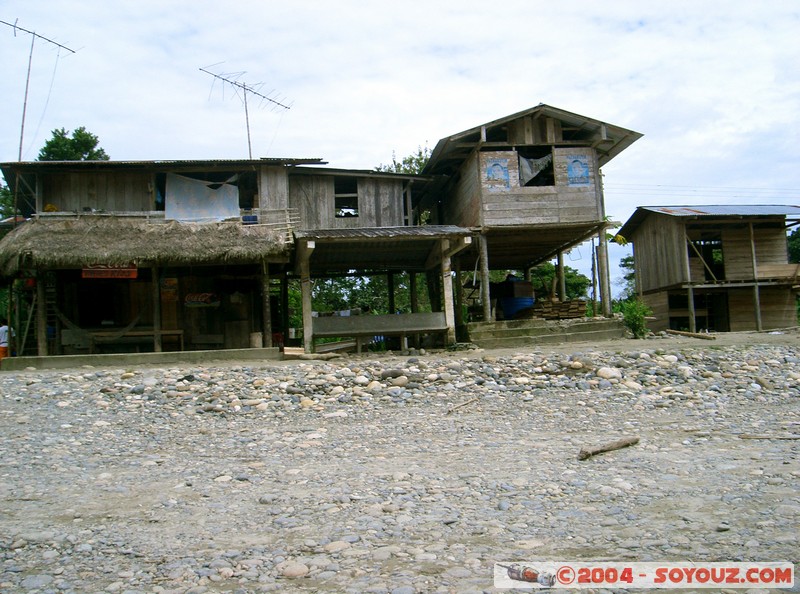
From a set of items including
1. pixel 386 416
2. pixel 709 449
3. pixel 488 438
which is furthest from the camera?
pixel 386 416

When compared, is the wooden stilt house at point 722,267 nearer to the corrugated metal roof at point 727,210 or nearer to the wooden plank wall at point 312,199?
the corrugated metal roof at point 727,210

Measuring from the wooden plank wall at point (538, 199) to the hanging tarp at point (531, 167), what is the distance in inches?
9.9

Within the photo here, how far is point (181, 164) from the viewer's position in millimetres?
15695

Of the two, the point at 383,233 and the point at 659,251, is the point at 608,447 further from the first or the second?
the point at 659,251

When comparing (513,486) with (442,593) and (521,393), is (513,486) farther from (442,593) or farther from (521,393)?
(521,393)

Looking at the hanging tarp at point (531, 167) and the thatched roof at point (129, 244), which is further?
the hanging tarp at point (531, 167)

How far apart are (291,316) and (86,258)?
11.6 m

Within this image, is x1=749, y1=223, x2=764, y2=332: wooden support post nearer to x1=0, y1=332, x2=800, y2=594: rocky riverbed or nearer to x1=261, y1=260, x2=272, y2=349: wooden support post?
x1=0, y1=332, x2=800, y2=594: rocky riverbed

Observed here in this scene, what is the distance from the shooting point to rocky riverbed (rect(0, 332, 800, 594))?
3.81 m

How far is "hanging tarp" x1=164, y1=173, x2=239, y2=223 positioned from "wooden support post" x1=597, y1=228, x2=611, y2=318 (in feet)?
32.3

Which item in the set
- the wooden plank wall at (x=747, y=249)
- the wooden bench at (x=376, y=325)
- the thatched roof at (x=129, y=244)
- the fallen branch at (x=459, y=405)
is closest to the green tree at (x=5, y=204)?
the thatched roof at (x=129, y=244)

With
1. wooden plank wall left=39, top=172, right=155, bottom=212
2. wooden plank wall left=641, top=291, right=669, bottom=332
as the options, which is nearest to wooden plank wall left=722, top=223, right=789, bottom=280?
wooden plank wall left=641, top=291, right=669, bottom=332

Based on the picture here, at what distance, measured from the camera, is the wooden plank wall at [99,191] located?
52.2ft

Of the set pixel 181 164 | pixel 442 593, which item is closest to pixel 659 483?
pixel 442 593
